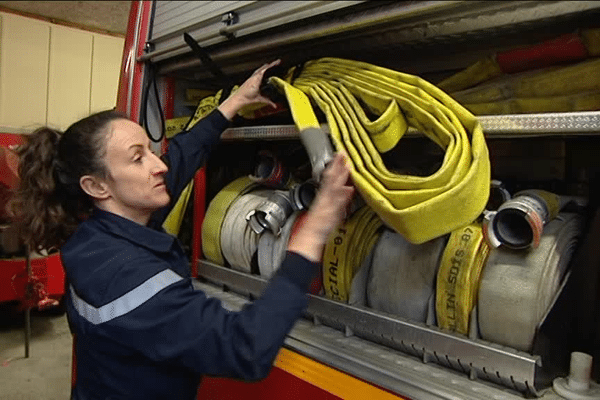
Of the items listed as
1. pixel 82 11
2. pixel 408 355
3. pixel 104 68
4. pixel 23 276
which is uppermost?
pixel 82 11

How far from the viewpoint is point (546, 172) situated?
1.51 m

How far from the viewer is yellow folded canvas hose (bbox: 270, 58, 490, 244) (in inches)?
37.6

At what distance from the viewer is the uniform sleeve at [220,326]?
0.95 m

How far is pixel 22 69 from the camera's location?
435 centimetres

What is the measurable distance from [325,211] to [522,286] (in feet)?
1.51

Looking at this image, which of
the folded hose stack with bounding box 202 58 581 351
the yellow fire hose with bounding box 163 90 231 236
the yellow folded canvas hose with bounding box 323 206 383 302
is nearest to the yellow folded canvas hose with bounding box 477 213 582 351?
the folded hose stack with bounding box 202 58 581 351

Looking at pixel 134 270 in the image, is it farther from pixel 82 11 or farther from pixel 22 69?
pixel 82 11

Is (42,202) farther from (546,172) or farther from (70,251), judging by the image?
(546,172)

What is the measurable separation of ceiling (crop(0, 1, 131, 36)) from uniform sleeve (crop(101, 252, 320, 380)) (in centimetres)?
396

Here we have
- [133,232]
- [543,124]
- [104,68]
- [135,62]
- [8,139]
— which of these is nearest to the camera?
[543,124]

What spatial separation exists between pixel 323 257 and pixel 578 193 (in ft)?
2.51

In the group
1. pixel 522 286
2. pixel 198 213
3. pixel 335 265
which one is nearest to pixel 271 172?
pixel 198 213

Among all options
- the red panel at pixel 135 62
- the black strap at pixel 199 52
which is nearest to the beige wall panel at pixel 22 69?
the red panel at pixel 135 62

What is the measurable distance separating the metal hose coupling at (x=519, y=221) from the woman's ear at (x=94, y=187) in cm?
96
